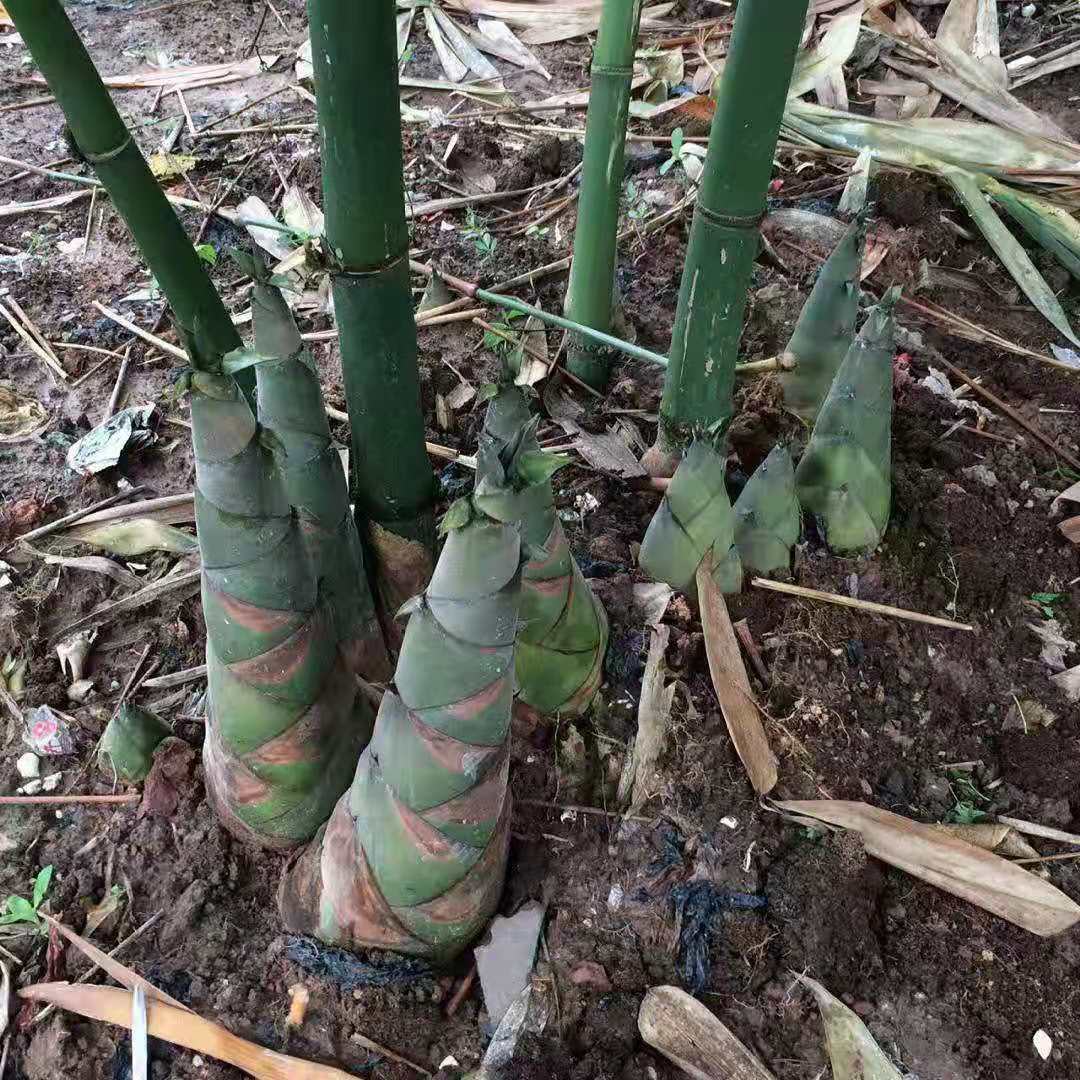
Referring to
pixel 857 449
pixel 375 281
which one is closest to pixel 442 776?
pixel 375 281

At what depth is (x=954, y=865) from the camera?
1.18m

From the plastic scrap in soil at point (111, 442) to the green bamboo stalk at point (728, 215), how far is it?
1.01m

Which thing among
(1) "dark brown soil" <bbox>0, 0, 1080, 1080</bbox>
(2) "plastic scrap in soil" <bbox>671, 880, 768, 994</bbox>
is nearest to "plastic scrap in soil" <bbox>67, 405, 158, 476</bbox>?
(1) "dark brown soil" <bbox>0, 0, 1080, 1080</bbox>

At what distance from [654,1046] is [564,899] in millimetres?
190

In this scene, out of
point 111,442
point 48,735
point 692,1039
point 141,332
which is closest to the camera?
point 692,1039

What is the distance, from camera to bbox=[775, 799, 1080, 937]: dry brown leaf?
1.16m

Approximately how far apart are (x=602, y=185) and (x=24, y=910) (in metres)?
1.37

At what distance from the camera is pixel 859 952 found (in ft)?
3.65

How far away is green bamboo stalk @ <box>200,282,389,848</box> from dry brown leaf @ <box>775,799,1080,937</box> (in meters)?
0.59

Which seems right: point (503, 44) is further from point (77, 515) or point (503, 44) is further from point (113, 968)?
point (113, 968)

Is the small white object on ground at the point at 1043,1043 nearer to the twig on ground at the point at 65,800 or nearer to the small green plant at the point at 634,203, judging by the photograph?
the twig on ground at the point at 65,800

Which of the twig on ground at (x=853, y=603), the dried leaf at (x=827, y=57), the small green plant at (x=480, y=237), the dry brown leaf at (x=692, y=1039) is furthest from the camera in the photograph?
the dried leaf at (x=827, y=57)

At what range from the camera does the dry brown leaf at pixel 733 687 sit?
1.24 metres

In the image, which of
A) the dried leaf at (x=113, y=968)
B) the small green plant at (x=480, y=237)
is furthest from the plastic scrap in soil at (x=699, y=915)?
the small green plant at (x=480, y=237)
